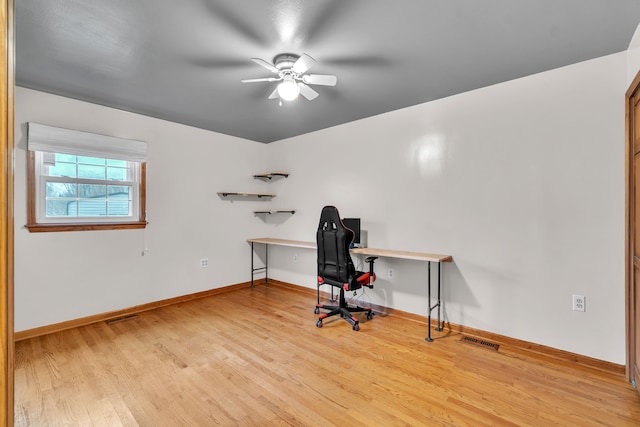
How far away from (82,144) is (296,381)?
10.6 ft

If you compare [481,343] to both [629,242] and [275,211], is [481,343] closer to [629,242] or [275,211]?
[629,242]

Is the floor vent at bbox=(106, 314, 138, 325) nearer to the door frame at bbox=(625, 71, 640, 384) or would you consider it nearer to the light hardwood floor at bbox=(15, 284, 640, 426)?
the light hardwood floor at bbox=(15, 284, 640, 426)

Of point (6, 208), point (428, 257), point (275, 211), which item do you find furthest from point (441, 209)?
point (6, 208)

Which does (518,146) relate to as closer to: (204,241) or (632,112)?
(632,112)

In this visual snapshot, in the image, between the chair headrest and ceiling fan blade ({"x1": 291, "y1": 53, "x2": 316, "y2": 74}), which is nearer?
ceiling fan blade ({"x1": 291, "y1": 53, "x2": 316, "y2": 74})

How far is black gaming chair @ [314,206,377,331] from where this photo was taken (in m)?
3.01

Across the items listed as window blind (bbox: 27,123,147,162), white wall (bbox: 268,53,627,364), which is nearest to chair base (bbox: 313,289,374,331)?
white wall (bbox: 268,53,627,364)

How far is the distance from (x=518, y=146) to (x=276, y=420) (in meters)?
2.93

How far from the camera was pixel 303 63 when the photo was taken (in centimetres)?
206

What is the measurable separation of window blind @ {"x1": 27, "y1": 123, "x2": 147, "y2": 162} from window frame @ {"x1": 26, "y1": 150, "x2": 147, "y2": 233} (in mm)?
129


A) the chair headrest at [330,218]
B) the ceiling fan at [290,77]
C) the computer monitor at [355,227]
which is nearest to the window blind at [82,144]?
the ceiling fan at [290,77]

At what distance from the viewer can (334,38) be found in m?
2.00

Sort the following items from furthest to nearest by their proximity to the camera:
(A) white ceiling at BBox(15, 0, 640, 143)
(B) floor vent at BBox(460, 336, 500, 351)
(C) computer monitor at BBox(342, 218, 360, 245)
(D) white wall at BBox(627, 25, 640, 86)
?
(C) computer monitor at BBox(342, 218, 360, 245) < (B) floor vent at BBox(460, 336, 500, 351) < (D) white wall at BBox(627, 25, 640, 86) < (A) white ceiling at BBox(15, 0, 640, 143)

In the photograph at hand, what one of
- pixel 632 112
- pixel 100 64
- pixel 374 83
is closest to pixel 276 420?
pixel 374 83
